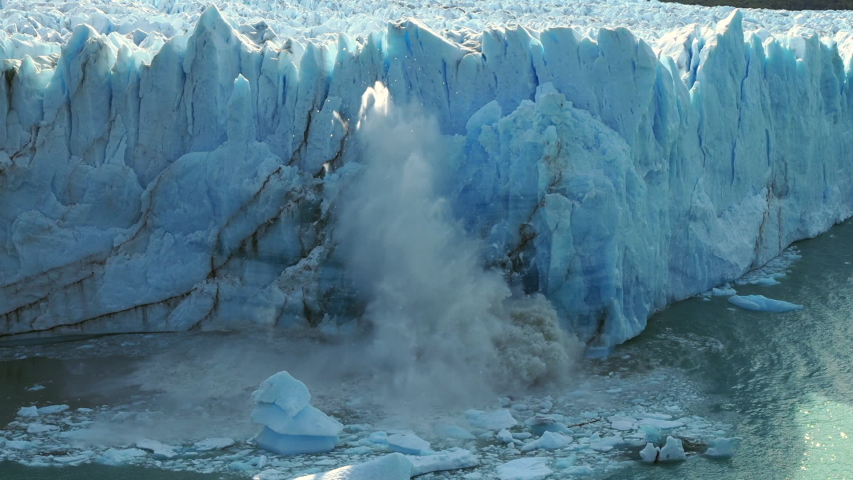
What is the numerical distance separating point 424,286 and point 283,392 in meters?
1.97

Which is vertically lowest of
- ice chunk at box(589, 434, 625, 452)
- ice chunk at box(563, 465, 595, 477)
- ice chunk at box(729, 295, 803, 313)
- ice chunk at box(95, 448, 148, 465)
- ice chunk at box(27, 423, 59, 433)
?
ice chunk at box(563, 465, 595, 477)

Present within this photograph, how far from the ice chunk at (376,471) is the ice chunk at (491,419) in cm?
119

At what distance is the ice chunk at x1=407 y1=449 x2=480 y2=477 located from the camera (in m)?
6.20

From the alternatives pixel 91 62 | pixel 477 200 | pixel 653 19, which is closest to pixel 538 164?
pixel 477 200

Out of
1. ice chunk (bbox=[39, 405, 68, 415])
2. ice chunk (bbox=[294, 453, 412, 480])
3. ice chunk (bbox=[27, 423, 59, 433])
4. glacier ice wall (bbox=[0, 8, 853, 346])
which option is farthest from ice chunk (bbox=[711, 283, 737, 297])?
ice chunk (bbox=[27, 423, 59, 433])

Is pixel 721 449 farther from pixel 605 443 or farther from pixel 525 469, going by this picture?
pixel 525 469

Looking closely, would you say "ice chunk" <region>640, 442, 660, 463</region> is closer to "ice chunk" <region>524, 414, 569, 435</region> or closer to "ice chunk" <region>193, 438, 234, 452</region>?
"ice chunk" <region>524, 414, 569, 435</region>

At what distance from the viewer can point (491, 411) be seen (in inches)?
281

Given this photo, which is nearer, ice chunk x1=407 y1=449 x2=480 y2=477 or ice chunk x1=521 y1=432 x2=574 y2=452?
ice chunk x1=407 y1=449 x2=480 y2=477

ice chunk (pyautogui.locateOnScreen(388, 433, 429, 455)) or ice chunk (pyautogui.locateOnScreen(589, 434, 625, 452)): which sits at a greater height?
ice chunk (pyautogui.locateOnScreen(388, 433, 429, 455))

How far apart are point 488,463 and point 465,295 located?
1.99 meters

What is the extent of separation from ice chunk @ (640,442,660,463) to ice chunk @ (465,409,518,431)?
3.14 ft

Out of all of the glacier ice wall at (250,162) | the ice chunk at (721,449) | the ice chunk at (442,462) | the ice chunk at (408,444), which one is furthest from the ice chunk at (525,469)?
the glacier ice wall at (250,162)

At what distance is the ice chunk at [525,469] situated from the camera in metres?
6.10
